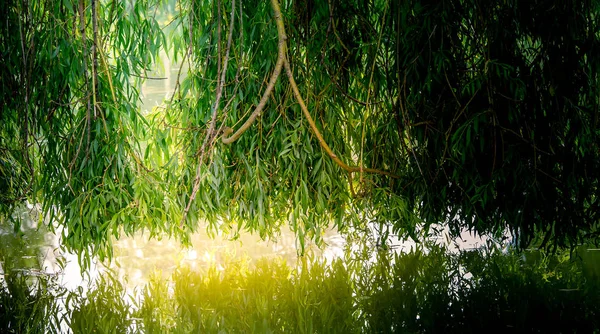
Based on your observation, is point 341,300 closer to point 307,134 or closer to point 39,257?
point 307,134

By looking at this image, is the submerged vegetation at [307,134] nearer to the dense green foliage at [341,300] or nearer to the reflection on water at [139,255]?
the dense green foliage at [341,300]

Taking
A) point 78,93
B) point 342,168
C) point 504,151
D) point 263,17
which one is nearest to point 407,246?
point 342,168

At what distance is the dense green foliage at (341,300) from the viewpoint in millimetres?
3350

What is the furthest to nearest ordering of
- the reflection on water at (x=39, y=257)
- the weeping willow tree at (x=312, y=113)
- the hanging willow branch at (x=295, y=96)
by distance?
1. the reflection on water at (x=39, y=257)
2. the weeping willow tree at (x=312, y=113)
3. the hanging willow branch at (x=295, y=96)

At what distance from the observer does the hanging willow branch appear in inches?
99.2

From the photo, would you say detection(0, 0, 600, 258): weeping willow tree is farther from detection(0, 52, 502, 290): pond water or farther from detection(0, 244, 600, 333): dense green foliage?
detection(0, 52, 502, 290): pond water

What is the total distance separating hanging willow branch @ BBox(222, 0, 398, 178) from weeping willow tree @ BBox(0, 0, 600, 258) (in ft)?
0.05

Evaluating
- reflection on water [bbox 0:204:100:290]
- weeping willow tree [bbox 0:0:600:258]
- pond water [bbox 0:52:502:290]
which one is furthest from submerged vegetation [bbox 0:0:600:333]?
pond water [bbox 0:52:502:290]

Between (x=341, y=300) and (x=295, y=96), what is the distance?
4.06 ft

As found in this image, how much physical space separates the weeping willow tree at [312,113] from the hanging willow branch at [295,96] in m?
0.01

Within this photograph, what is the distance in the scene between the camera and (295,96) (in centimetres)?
303

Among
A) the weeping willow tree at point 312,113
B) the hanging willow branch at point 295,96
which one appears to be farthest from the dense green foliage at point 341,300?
the hanging willow branch at point 295,96

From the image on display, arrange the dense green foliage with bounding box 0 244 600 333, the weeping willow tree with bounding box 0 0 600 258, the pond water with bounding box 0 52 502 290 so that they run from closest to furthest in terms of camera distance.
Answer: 1. the weeping willow tree with bounding box 0 0 600 258
2. the dense green foliage with bounding box 0 244 600 333
3. the pond water with bounding box 0 52 502 290

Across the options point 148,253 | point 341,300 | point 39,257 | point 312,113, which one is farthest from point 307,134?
point 39,257
